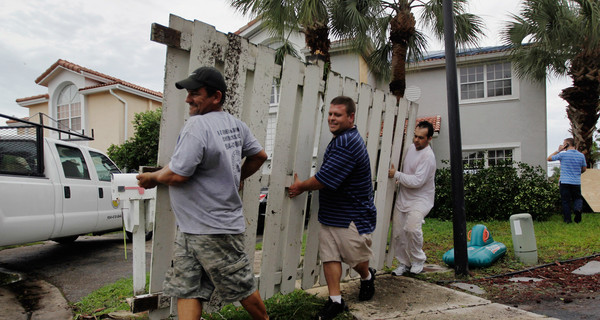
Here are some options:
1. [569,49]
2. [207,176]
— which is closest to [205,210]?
[207,176]

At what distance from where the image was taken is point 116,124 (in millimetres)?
19188

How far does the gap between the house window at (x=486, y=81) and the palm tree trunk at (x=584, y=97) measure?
8.90ft

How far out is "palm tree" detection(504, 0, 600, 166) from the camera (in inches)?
429

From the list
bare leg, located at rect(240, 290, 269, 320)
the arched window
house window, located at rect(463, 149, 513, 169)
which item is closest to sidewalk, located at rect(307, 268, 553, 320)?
bare leg, located at rect(240, 290, 269, 320)

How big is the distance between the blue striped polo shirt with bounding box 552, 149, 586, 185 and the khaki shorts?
8078 millimetres

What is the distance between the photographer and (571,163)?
30.0 feet

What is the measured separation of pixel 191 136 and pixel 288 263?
62.3 inches

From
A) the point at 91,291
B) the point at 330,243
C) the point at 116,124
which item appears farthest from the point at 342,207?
the point at 116,124

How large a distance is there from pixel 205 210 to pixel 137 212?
1.17 meters

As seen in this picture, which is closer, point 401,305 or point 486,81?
point 401,305

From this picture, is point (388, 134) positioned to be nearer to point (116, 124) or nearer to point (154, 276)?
point (154, 276)

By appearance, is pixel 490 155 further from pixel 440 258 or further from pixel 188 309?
pixel 188 309

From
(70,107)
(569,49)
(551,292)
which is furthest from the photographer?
(70,107)

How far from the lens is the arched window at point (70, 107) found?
20.3 metres
